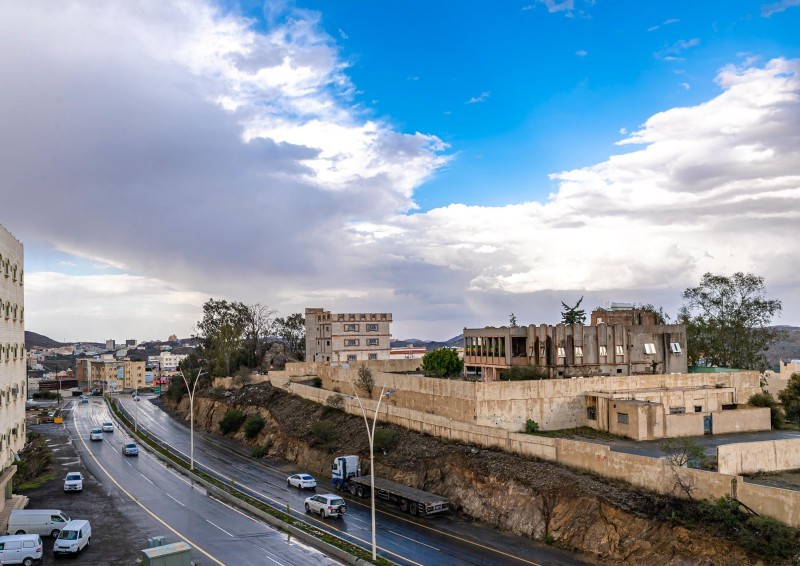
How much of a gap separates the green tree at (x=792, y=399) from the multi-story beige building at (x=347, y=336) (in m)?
73.6

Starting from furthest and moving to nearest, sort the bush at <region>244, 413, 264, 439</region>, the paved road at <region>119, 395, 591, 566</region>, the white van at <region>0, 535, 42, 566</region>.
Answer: the bush at <region>244, 413, 264, 439</region>, the paved road at <region>119, 395, 591, 566</region>, the white van at <region>0, 535, 42, 566</region>

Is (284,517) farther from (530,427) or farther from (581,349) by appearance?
(581,349)

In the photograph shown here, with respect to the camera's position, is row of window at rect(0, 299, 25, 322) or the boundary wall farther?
row of window at rect(0, 299, 25, 322)

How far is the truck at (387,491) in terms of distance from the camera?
47000 mm

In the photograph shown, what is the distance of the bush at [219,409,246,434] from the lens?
91.1 m

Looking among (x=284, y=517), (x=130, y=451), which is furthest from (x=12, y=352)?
(x=130, y=451)

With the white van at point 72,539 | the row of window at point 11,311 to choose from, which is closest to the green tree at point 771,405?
the white van at point 72,539

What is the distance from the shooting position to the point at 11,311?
→ 45344 mm

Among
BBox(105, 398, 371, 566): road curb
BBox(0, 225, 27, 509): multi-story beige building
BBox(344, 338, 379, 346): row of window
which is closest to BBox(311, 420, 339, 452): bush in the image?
BBox(105, 398, 371, 566): road curb

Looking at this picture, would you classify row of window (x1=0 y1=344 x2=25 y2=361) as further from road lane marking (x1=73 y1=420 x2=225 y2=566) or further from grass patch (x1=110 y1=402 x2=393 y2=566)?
grass patch (x1=110 y1=402 x2=393 y2=566)

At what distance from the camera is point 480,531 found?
143 ft

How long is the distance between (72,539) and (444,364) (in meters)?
52.4

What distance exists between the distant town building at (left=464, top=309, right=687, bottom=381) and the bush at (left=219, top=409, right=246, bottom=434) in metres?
38.0

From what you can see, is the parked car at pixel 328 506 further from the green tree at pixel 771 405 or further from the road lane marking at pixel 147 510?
the green tree at pixel 771 405
